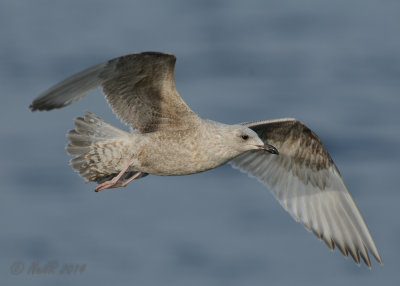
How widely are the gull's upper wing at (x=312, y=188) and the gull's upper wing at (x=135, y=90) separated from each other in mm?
1757

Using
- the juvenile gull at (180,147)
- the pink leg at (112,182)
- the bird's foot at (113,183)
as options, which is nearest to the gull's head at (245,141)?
the juvenile gull at (180,147)

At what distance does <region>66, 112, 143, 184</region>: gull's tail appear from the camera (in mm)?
10078

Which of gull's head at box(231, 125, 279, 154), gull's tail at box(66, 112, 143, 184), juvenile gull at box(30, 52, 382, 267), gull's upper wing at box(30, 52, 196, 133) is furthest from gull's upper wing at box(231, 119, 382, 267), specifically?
gull's tail at box(66, 112, 143, 184)

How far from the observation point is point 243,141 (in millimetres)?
9875

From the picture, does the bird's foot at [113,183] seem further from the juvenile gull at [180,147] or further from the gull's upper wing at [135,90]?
the gull's upper wing at [135,90]

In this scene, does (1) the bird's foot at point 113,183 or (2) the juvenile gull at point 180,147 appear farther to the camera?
(1) the bird's foot at point 113,183

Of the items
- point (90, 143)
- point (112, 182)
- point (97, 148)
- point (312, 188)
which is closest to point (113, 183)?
point (112, 182)

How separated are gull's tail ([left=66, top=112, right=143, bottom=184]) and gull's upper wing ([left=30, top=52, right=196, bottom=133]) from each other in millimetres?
323

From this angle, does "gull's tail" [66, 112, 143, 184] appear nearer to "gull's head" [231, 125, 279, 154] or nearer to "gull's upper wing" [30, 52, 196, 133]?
"gull's upper wing" [30, 52, 196, 133]

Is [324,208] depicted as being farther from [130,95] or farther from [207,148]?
[130,95]

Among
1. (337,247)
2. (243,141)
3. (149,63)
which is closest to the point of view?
(149,63)

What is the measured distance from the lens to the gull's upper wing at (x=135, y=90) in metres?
9.16

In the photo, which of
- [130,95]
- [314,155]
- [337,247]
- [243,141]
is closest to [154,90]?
[130,95]

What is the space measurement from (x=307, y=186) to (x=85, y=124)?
122 inches
